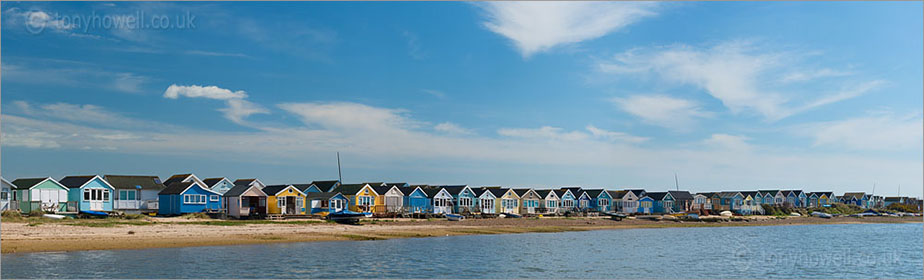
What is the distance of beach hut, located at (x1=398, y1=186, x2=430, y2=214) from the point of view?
88.9 meters

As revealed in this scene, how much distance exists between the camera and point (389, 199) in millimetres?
87500

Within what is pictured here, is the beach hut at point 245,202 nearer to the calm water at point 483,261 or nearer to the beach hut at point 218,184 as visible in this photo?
the beach hut at point 218,184

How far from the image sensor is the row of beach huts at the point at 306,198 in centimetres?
6775

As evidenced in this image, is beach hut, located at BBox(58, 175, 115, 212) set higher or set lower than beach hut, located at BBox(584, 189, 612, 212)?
higher

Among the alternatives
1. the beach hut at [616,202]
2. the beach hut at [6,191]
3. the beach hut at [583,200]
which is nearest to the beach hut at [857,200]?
the beach hut at [616,202]

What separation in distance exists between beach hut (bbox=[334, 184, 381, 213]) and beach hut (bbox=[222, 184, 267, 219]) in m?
12.1

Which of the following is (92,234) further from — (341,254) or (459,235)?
(459,235)

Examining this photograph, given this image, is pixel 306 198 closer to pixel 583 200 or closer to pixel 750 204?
pixel 583 200

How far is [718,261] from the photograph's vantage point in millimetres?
45125

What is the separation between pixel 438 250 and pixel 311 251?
802 cm

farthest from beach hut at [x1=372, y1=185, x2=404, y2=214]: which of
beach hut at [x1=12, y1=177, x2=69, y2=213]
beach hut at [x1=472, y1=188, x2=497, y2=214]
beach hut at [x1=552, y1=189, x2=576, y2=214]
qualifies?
beach hut at [x1=12, y1=177, x2=69, y2=213]

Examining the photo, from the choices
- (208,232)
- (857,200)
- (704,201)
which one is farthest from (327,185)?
(857,200)

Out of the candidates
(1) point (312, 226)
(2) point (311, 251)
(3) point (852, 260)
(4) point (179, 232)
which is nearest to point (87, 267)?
(2) point (311, 251)

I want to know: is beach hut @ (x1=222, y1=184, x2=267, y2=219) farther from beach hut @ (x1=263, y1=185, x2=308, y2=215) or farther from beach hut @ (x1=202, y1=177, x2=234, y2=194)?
beach hut @ (x1=202, y1=177, x2=234, y2=194)
